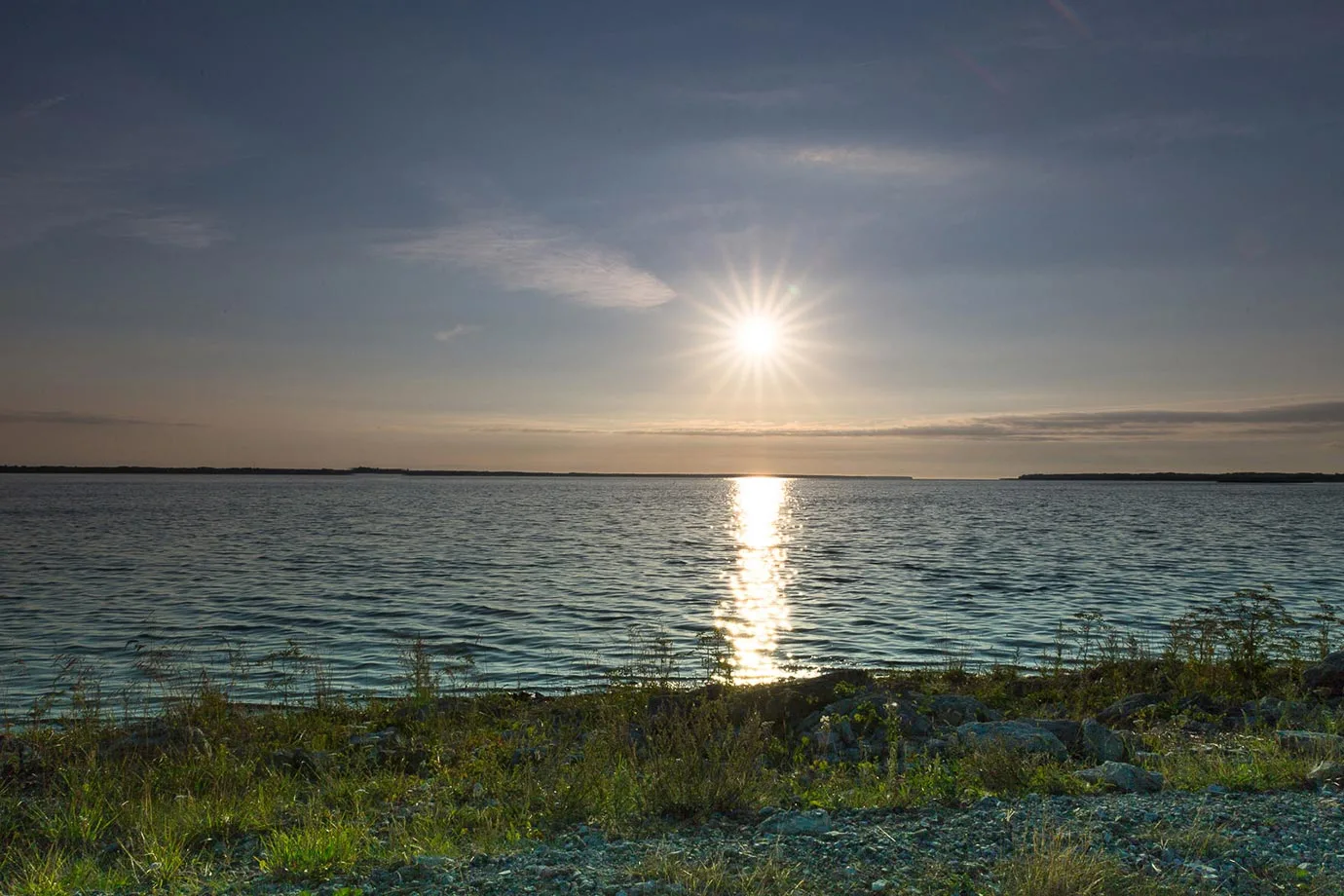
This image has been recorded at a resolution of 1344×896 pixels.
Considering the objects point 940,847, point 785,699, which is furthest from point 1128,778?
point 785,699

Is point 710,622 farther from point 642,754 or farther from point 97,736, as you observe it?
point 97,736

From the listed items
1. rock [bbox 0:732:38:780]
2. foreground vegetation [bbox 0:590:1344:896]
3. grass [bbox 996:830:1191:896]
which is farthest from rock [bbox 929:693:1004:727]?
rock [bbox 0:732:38:780]

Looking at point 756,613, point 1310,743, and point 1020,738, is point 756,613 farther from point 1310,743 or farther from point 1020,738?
point 1310,743

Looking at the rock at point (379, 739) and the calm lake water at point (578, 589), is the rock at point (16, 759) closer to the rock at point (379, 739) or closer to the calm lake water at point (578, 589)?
the rock at point (379, 739)

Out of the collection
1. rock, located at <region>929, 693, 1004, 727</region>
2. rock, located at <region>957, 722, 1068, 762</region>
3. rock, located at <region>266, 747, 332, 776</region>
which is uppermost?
rock, located at <region>957, 722, 1068, 762</region>

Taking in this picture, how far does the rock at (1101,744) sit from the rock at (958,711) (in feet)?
8.66

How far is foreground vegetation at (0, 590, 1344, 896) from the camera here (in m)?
6.36

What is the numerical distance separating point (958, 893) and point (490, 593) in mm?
25368

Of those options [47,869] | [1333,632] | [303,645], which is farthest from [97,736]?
[1333,632]

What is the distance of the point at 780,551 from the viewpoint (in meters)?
49.7

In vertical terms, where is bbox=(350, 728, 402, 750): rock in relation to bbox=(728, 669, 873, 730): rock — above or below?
below

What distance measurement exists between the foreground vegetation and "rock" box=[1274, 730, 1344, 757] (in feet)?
0.58

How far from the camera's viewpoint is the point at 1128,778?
8.24 metres

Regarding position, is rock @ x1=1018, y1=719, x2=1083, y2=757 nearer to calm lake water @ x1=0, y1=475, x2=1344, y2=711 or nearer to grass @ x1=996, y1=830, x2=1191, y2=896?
grass @ x1=996, y1=830, x2=1191, y2=896
